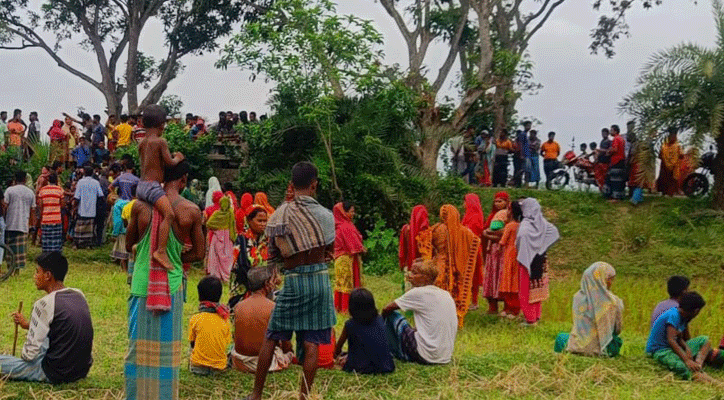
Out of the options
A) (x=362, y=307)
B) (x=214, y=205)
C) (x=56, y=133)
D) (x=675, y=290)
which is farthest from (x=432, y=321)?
(x=56, y=133)

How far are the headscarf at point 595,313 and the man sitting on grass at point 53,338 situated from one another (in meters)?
4.24

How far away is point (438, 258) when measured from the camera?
34.6ft

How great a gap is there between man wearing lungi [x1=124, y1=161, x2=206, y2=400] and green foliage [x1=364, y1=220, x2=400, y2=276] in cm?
961

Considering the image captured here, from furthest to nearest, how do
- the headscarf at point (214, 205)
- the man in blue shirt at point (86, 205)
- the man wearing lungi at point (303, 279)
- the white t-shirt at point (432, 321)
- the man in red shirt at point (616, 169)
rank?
the man in red shirt at point (616, 169)
the man in blue shirt at point (86, 205)
the headscarf at point (214, 205)
the white t-shirt at point (432, 321)
the man wearing lungi at point (303, 279)

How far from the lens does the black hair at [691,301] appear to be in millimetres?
7992

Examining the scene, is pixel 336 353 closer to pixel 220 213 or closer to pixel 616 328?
pixel 616 328

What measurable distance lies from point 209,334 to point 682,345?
395 centimetres

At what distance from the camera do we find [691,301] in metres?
8.00

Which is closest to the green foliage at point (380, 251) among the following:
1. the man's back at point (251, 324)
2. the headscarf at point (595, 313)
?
the headscarf at point (595, 313)

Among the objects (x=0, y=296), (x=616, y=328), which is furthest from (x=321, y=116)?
(x=616, y=328)

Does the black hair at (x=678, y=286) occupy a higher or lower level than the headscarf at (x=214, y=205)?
lower

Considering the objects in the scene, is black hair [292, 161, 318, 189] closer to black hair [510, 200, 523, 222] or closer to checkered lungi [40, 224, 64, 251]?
black hair [510, 200, 523, 222]

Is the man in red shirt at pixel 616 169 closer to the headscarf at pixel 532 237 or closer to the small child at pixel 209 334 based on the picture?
the headscarf at pixel 532 237

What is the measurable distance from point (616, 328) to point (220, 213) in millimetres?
5022
